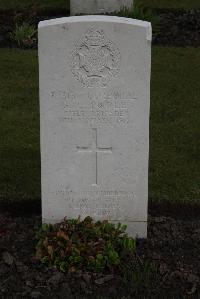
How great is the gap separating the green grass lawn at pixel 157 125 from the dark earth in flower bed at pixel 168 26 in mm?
345

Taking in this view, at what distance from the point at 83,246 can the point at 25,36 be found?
21.2ft

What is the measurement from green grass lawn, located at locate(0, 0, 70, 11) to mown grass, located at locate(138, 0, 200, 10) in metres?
1.42

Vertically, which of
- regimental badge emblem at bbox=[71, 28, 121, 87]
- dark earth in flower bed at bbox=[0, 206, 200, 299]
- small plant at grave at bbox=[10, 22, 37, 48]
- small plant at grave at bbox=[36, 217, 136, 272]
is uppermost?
small plant at grave at bbox=[10, 22, 37, 48]

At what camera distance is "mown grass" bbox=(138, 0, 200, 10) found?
528 inches

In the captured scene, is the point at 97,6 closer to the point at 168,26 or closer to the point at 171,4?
the point at 168,26

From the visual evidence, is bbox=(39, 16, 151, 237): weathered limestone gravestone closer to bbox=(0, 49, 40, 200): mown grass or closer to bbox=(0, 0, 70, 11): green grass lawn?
bbox=(0, 49, 40, 200): mown grass

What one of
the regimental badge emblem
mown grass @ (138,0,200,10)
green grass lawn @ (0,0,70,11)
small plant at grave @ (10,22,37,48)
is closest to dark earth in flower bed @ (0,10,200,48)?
small plant at grave @ (10,22,37,48)

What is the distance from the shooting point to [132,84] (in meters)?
5.41

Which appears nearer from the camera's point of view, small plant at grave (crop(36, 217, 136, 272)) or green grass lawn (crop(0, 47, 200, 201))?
small plant at grave (crop(36, 217, 136, 272))

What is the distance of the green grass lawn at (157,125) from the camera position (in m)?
7.05

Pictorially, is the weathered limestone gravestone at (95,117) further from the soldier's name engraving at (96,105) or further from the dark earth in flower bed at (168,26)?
the dark earth in flower bed at (168,26)

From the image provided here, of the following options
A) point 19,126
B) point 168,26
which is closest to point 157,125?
point 19,126

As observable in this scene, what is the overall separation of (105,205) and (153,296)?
0.89 m

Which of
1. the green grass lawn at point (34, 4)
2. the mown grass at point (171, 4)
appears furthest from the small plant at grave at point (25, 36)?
the mown grass at point (171, 4)
